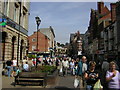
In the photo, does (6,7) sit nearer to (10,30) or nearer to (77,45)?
(10,30)

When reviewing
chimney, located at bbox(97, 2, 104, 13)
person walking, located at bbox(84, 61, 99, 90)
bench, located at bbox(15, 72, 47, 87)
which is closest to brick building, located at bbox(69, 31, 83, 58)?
chimney, located at bbox(97, 2, 104, 13)

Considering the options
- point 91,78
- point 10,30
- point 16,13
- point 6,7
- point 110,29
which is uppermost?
point 16,13

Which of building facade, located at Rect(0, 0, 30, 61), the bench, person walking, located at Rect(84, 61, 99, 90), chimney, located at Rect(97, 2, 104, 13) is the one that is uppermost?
chimney, located at Rect(97, 2, 104, 13)

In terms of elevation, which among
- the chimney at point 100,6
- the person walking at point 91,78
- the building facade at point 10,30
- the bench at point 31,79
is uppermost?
the chimney at point 100,6

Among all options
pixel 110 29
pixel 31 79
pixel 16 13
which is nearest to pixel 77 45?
pixel 110 29

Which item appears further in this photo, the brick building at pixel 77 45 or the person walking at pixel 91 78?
the brick building at pixel 77 45

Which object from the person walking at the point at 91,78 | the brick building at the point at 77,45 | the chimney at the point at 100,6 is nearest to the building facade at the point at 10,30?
the person walking at the point at 91,78

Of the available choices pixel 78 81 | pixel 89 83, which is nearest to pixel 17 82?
pixel 78 81

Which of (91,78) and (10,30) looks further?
(10,30)

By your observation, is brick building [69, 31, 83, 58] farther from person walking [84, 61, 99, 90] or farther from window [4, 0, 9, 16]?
person walking [84, 61, 99, 90]

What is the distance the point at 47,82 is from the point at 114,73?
6593 millimetres

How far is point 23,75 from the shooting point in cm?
1112

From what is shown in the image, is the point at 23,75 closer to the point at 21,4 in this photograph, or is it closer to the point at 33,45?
the point at 21,4

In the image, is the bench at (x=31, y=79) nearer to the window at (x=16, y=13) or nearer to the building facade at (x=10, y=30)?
the building facade at (x=10, y=30)
